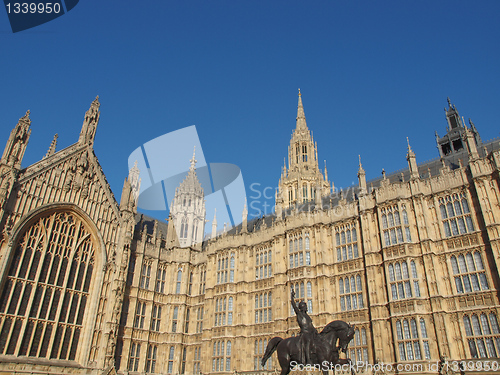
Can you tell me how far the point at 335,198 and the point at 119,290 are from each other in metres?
21.0

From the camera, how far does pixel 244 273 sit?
3716 centimetres

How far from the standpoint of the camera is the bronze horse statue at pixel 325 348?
1572 cm

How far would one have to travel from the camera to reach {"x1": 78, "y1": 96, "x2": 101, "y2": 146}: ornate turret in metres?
37.0

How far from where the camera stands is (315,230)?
33.7m

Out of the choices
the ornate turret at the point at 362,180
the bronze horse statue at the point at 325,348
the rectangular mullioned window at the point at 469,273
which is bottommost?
the bronze horse statue at the point at 325,348

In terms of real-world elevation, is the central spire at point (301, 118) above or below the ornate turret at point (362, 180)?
above

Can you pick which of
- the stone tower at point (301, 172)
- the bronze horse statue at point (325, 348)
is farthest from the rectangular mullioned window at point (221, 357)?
the stone tower at point (301, 172)

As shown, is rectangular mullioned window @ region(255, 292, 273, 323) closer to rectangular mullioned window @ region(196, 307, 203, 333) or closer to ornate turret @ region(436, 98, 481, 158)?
rectangular mullioned window @ region(196, 307, 203, 333)

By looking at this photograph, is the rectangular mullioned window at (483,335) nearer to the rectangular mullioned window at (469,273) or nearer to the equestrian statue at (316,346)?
the rectangular mullioned window at (469,273)

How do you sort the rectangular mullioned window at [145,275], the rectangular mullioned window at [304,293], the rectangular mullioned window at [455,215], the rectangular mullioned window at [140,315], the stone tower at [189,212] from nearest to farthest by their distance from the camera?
the rectangular mullioned window at [455,215] < the rectangular mullioned window at [304,293] < the rectangular mullioned window at [140,315] < the rectangular mullioned window at [145,275] < the stone tower at [189,212]

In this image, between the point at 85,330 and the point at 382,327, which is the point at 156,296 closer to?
the point at 85,330

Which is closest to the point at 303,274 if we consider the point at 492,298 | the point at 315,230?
the point at 315,230

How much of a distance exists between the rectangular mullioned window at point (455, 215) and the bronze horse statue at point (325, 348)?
50.1 feet

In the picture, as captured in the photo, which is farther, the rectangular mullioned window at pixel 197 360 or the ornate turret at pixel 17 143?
the rectangular mullioned window at pixel 197 360
